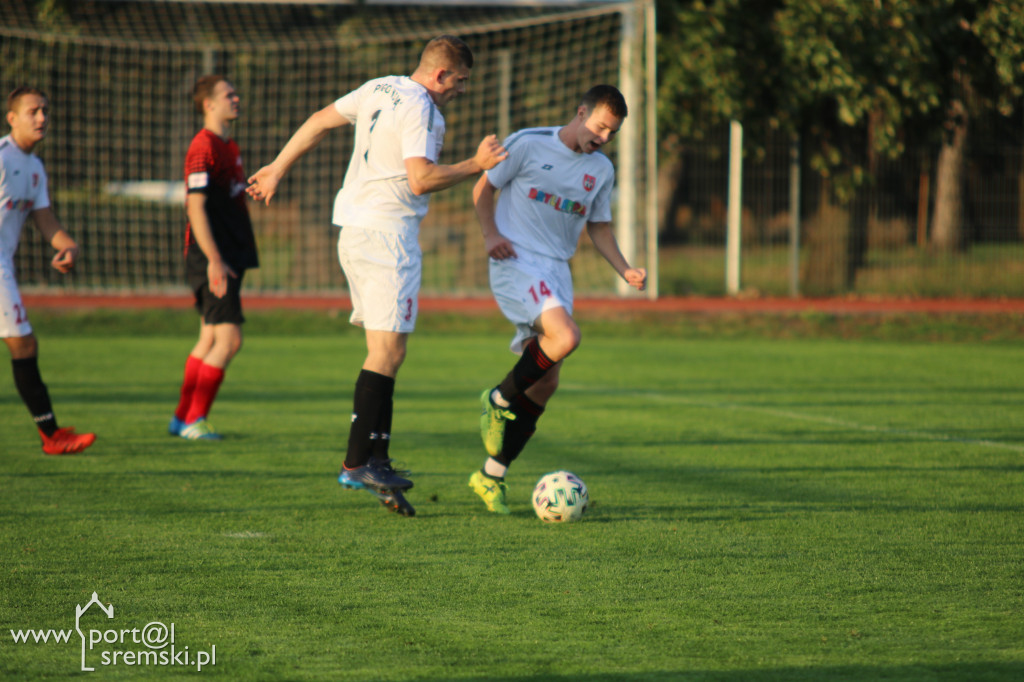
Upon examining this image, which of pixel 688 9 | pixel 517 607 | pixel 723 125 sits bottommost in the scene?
pixel 517 607

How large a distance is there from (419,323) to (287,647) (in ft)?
39.4

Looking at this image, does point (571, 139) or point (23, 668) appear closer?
point (23, 668)

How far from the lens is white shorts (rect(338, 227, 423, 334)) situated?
4.95 meters

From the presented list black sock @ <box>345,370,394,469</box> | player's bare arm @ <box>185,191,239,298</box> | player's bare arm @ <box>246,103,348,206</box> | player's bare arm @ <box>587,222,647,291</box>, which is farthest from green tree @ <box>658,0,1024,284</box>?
black sock @ <box>345,370,394,469</box>

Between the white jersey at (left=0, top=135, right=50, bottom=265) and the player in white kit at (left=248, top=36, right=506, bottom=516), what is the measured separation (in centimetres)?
202

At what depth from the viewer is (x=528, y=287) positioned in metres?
5.26

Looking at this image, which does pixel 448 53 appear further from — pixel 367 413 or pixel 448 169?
pixel 367 413

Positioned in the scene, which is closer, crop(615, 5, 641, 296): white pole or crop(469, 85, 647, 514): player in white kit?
crop(469, 85, 647, 514): player in white kit

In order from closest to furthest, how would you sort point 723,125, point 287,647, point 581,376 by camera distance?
1. point 287,647
2. point 581,376
3. point 723,125

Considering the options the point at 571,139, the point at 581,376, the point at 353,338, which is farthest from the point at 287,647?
the point at 353,338

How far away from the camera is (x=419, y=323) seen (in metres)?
15.1

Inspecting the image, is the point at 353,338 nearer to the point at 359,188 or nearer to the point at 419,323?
the point at 419,323

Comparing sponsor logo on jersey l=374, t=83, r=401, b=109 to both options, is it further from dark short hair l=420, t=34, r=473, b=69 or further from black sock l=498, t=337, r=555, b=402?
black sock l=498, t=337, r=555, b=402

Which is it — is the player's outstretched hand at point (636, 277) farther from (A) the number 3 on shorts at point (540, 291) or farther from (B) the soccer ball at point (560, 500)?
(B) the soccer ball at point (560, 500)
